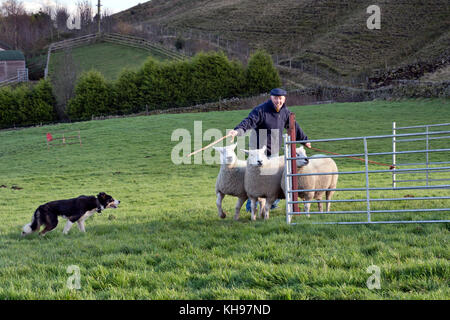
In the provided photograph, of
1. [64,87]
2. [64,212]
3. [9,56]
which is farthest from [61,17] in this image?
[64,212]

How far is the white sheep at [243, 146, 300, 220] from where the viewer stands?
8.09m

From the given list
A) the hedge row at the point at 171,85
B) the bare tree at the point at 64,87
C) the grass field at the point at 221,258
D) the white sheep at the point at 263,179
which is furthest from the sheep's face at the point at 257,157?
the bare tree at the point at 64,87

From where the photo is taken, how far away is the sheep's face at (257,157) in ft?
25.3

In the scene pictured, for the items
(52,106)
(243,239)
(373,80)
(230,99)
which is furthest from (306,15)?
(243,239)

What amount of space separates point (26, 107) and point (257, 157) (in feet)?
144

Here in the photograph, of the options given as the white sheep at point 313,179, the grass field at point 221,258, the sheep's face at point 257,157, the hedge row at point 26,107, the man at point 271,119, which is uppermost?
the hedge row at point 26,107

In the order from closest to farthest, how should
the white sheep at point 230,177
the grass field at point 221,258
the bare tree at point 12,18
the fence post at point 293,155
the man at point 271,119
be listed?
the grass field at point 221,258, the fence post at point 293,155, the man at point 271,119, the white sheep at point 230,177, the bare tree at point 12,18

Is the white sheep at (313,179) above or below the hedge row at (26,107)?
below

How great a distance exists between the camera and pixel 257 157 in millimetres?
7852

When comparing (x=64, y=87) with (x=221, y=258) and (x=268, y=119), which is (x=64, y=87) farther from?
(x=221, y=258)

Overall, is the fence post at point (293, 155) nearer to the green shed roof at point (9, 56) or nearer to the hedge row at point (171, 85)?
the hedge row at point (171, 85)

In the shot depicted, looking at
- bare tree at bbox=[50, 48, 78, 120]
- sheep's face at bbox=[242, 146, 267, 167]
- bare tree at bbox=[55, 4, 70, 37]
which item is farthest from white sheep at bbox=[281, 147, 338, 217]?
bare tree at bbox=[55, 4, 70, 37]

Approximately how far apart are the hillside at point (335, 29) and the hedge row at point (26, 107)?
39.3 meters

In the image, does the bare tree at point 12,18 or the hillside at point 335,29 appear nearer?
the hillside at point 335,29
